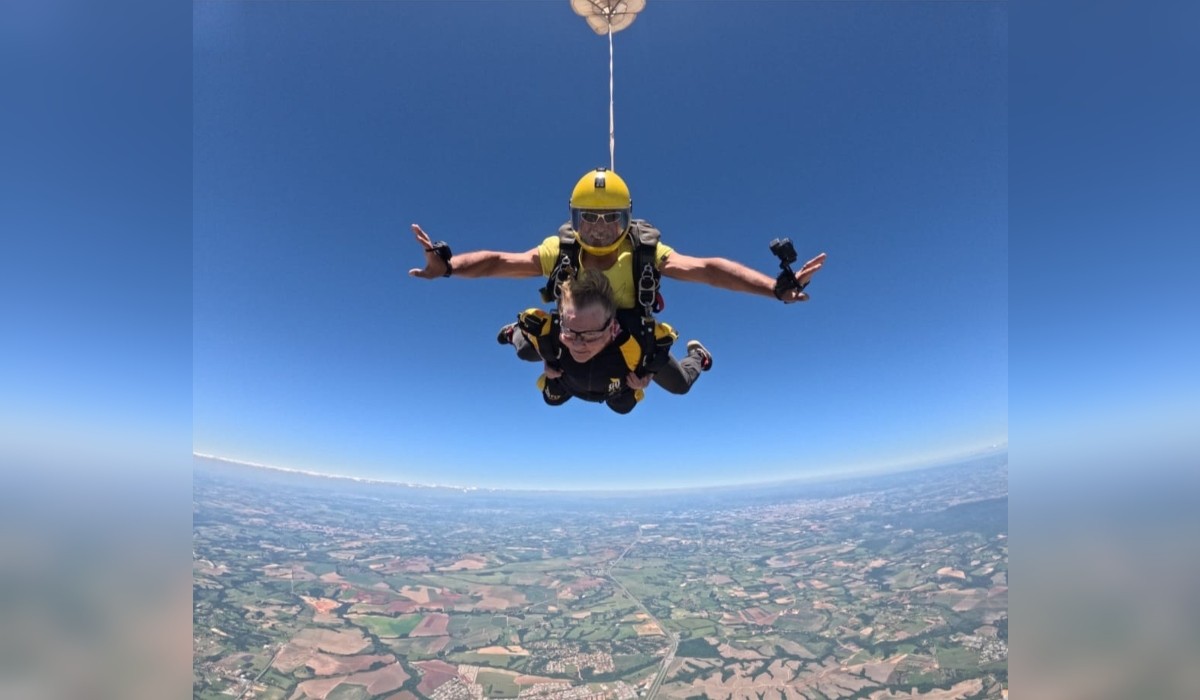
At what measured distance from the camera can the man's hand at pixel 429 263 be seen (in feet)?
8.55

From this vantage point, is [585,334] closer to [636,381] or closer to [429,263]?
[636,381]

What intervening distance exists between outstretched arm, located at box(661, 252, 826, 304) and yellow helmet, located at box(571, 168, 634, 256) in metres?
0.39

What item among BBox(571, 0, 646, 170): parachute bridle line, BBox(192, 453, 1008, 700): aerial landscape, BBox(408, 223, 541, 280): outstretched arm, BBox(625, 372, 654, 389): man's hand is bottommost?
BBox(192, 453, 1008, 700): aerial landscape

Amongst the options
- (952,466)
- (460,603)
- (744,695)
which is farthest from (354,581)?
(952,466)

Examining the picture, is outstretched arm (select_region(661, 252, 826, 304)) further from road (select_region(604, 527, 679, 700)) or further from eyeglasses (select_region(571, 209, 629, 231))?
road (select_region(604, 527, 679, 700))

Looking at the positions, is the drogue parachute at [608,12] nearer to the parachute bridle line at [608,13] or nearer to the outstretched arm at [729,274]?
the parachute bridle line at [608,13]

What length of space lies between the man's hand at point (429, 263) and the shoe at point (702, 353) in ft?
7.48

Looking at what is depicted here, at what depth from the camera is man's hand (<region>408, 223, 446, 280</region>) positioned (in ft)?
8.55

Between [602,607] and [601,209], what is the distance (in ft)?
101

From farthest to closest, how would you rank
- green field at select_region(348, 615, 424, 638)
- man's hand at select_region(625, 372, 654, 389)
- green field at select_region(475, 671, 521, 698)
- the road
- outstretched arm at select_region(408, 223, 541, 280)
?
green field at select_region(348, 615, 424, 638), the road, green field at select_region(475, 671, 521, 698), man's hand at select_region(625, 372, 654, 389), outstretched arm at select_region(408, 223, 541, 280)

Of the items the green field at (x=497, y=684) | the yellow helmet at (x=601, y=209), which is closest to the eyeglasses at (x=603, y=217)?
the yellow helmet at (x=601, y=209)

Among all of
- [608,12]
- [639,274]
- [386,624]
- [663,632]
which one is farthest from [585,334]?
[386,624]

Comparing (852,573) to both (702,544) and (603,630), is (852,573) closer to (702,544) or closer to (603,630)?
(702,544)

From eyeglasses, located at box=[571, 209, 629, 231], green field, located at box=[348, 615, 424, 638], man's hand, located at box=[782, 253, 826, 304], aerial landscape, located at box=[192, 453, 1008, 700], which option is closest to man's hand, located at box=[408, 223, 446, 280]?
eyeglasses, located at box=[571, 209, 629, 231]
